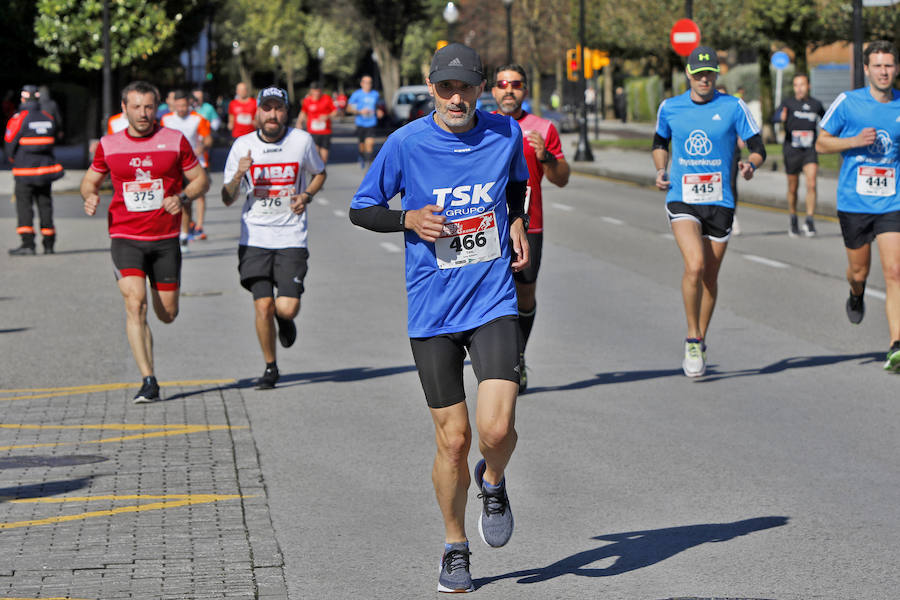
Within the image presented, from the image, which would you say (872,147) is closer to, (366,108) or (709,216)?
(709,216)

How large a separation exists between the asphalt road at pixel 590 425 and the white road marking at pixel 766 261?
4 cm

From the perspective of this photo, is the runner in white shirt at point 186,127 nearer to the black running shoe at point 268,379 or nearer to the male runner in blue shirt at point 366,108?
the black running shoe at point 268,379

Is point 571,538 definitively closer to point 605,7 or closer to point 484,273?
point 484,273

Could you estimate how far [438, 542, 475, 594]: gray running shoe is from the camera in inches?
213

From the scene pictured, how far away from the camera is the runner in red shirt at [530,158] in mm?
8547

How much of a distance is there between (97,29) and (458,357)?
118 feet

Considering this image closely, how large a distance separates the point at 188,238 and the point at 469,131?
1437 centimetres

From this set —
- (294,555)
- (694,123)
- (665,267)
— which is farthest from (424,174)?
(665,267)

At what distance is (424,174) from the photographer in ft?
18.1

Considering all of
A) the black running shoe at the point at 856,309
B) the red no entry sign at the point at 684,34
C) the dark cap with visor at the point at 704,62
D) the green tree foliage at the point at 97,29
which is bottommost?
the black running shoe at the point at 856,309

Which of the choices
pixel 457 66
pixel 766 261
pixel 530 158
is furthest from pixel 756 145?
pixel 766 261

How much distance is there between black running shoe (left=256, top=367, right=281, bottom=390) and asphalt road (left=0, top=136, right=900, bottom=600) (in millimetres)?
109

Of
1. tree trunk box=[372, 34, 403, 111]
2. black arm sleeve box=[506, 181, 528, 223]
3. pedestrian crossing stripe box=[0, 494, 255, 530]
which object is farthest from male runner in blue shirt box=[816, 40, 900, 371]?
tree trunk box=[372, 34, 403, 111]

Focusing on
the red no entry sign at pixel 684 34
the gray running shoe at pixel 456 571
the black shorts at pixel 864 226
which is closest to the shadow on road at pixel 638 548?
the gray running shoe at pixel 456 571
